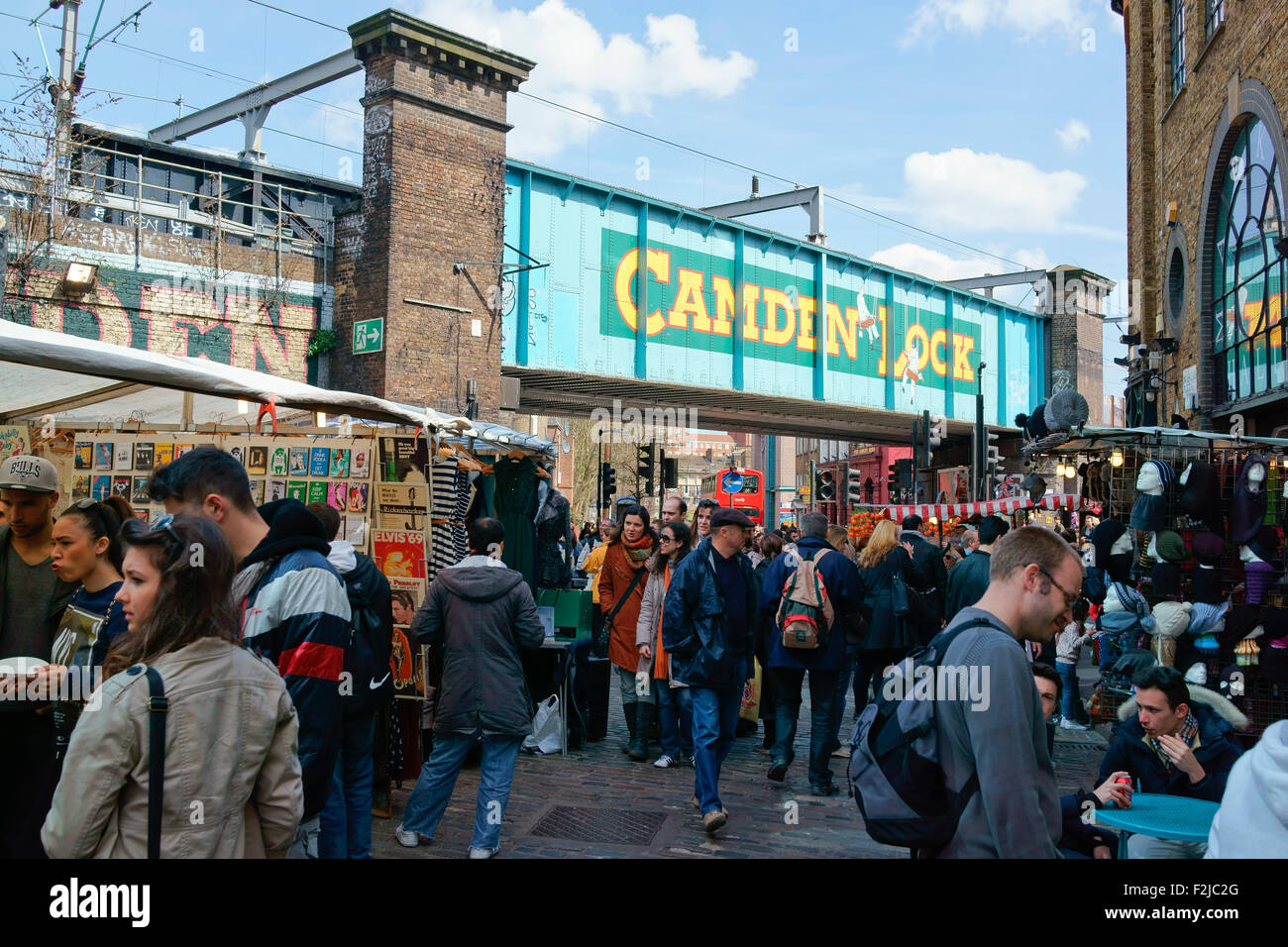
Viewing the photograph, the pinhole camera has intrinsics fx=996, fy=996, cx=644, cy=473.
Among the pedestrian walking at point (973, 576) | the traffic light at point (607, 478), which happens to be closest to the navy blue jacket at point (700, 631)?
the pedestrian walking at point (973, 576)

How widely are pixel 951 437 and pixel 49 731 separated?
34175 mm

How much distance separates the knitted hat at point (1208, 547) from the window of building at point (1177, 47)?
11009 mm

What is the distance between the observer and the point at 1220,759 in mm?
4473

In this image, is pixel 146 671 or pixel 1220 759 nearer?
pixel 146 671

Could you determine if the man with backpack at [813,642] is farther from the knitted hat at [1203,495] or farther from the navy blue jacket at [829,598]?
the knitted hat at [1203,495]

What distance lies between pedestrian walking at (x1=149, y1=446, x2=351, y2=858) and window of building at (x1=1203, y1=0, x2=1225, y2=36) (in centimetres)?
1433

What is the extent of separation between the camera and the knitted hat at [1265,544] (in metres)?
7.52

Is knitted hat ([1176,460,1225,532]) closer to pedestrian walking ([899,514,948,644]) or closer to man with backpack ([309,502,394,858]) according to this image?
pedestrian walking ([899,514,948,644])

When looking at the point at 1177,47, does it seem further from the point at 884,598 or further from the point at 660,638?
the point at 660,638

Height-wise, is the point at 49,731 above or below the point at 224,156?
below

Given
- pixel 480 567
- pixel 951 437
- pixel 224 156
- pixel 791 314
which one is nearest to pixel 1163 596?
pixel 480 567

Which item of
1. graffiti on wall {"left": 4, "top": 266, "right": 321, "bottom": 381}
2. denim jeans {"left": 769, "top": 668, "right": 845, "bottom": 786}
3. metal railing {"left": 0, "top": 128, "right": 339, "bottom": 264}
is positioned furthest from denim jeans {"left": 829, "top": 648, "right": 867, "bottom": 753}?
metal railing {"left": 0, "top": 128, "right": 339, "bottom": 264}
